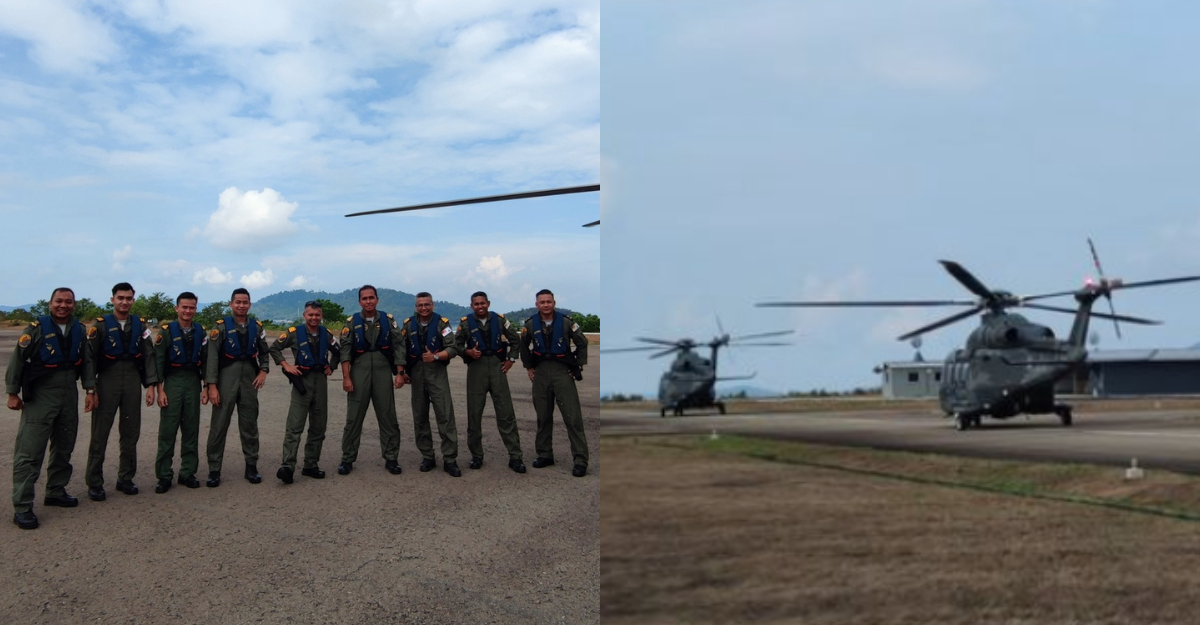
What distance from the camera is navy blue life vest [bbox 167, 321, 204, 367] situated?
601cm

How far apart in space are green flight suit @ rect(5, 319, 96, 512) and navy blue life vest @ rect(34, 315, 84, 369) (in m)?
0.02

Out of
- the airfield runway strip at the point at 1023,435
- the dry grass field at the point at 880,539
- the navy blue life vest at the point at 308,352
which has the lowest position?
the dry grass field at the point at 880,539

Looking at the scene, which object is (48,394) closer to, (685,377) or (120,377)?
(120,377)

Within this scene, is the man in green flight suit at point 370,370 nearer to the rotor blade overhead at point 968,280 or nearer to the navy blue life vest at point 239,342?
the navy blue life vest at point 239,342

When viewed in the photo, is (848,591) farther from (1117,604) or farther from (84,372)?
(84,372)

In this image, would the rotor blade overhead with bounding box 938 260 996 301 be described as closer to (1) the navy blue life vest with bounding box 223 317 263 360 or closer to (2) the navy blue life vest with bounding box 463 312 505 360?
(2) the navy blue life vest with bounding box 463 312 505 360

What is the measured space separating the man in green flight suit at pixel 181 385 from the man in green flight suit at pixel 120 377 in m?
0.13

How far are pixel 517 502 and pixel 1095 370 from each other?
3.47 m

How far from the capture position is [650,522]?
1709mm

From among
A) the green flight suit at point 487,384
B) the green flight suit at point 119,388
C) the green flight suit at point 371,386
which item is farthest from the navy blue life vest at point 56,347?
the green flight suit at point 487,384

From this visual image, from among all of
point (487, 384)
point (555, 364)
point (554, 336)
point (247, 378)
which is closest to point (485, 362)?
point (487, 384)

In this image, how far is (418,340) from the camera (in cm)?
680

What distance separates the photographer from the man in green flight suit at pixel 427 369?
6784mm

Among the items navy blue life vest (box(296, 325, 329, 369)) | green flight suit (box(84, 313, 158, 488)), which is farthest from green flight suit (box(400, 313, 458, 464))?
green flight suit (box(84, 313, 158, 488))
